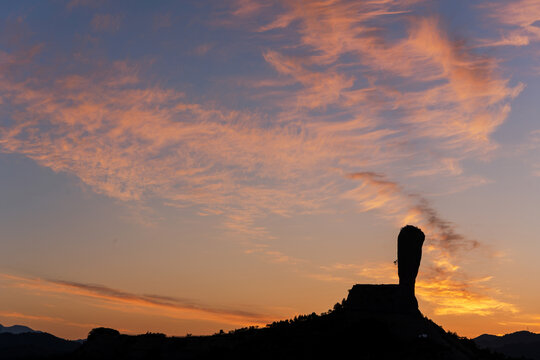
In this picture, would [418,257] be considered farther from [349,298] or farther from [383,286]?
[349,298]

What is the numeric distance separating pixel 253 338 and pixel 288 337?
5.02 m

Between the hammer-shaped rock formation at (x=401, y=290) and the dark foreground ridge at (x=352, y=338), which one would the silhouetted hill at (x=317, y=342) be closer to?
the dark foreground ridge at (x=352, y=338)

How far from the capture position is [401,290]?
245 ft

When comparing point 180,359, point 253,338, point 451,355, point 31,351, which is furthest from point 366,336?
point 31,351

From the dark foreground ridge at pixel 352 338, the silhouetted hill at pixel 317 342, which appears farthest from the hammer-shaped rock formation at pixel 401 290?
the silhouetted hill at pixel 317 342

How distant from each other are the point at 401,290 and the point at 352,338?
9495 mm

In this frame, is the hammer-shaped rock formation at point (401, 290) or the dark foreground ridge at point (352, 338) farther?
the hammer-shaped rock formation at point (401, 290)

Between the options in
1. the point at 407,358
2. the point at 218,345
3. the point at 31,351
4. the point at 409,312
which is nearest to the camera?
the point at 407,358

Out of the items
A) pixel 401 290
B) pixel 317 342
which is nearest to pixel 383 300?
pixel 401 290

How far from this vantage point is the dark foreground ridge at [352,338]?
69125 mm

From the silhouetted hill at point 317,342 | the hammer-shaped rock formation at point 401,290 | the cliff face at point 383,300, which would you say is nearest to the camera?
the silhouetted hill at point 317,342

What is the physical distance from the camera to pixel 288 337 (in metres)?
77.4

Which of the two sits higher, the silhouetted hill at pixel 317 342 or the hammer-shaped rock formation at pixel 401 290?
the hammer-shaped rock formation at pixel 401 290

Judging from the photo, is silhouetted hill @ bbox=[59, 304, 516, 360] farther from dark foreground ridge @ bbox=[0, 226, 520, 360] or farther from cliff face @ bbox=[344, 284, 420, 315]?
cliff face @ bbox=[344, 284, 420, 315]
